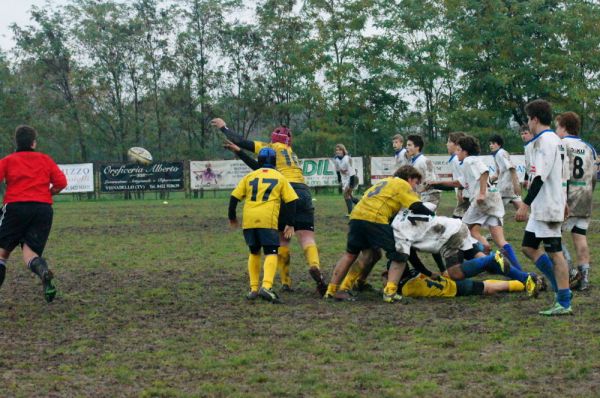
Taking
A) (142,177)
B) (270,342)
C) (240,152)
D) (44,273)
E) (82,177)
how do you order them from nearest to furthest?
(270,342), (44,273), (240,152), (142,177), (82,177)

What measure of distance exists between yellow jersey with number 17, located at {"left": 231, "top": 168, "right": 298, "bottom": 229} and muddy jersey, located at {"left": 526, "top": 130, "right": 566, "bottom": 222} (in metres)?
2.62

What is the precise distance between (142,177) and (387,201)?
30785mm

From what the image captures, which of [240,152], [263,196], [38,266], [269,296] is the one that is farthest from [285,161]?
[38,266]

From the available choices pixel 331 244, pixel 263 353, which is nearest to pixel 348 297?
pixel 263 353

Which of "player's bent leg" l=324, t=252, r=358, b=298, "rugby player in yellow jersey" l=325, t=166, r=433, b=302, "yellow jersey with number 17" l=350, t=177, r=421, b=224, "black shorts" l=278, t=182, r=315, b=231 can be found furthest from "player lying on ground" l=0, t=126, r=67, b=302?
"yellow jersey with number 17" l=350, t=177, r=421, b=224

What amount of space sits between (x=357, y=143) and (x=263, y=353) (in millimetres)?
40267

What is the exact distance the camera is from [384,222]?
9.09 metres

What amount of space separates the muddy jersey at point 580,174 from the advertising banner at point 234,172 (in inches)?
1105

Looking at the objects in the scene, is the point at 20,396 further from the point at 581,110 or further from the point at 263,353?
the point at 581,110

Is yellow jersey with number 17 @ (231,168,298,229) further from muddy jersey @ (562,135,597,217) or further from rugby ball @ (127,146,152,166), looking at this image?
rugby ball @ (127,146,152,166)

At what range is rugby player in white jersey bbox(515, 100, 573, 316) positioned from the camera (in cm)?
779

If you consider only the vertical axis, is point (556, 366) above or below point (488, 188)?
below

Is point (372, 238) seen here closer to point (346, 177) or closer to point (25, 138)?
point (25, 138)

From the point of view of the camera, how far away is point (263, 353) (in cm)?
662
